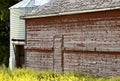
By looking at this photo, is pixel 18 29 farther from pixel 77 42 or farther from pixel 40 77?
pixel 40 77

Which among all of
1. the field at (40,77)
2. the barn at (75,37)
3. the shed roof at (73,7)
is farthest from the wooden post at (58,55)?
the field at (40,77)

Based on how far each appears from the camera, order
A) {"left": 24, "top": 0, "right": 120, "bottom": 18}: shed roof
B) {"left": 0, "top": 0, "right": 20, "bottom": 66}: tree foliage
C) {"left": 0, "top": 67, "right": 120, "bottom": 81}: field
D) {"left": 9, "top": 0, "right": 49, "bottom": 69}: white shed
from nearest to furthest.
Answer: {"left": 0, "top": 67, "right": 120, "bottom": 81}: field
{"left": 24, "top": 0, "right": 120, "bottom": 18}: shed roof
{"left": 9, "top": 0, "right": 49, "bottom": 69}: white shed
{"left": 0, "top": 0, "right": 20, "bottom": 66}: tree foliage

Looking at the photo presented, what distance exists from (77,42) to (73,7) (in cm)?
192

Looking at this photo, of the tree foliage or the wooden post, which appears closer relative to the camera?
the wooden post

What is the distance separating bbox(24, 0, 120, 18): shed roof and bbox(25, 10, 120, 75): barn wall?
0.35m

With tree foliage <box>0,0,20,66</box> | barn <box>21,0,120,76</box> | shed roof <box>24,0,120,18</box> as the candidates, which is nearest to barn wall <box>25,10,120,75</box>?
barn <box>21,0,120,76</box>

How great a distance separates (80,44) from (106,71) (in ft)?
8.55

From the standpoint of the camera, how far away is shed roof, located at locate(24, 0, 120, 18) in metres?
22.2

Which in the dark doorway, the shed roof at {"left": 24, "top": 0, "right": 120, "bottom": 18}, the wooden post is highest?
the shed roof at {"left": 24, "top": 0, "right": 120, "bottom": 18}

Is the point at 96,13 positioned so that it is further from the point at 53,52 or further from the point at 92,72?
the point at 53,52

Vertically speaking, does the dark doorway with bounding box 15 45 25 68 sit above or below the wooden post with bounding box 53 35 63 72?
below

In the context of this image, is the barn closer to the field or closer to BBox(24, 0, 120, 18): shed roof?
BBox(24, 0, 120, 18): shed roof

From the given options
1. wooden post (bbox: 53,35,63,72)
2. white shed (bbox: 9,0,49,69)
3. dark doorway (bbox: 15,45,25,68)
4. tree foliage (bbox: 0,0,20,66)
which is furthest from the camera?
tree foliage (bbox: 0,0,20,66)

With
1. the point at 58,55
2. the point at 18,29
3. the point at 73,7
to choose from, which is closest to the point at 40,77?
the point at 73,7
